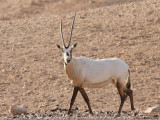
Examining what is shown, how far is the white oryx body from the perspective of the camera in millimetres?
13102

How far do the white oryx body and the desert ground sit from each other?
76 cm

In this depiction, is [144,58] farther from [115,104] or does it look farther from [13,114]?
[13,114]

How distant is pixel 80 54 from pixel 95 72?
6754 mm

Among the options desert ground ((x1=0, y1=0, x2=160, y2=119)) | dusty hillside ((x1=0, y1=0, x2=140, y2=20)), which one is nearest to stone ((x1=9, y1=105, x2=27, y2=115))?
desert ground ((x1=0, y1=0, x2=160, y2=119))

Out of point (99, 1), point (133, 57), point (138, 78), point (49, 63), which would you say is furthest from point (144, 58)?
point (99, 1)

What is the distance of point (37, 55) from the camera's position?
20031 millimetres

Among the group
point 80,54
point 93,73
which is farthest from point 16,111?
point 80,54

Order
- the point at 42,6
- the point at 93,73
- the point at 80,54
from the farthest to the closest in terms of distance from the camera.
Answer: the point at 42,6 → the point at 80,54 → the point at 93,73

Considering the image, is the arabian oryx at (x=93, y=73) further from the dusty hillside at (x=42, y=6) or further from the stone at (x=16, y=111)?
the dusty hillside at (x=42, y=6)

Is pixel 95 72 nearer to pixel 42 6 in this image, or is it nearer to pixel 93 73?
pixel 93 73

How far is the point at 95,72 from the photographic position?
13.2 m

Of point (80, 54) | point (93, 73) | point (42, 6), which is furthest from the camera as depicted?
point (42, 6)

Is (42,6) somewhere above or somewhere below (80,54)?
above

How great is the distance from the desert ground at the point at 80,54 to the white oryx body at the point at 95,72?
76cm
